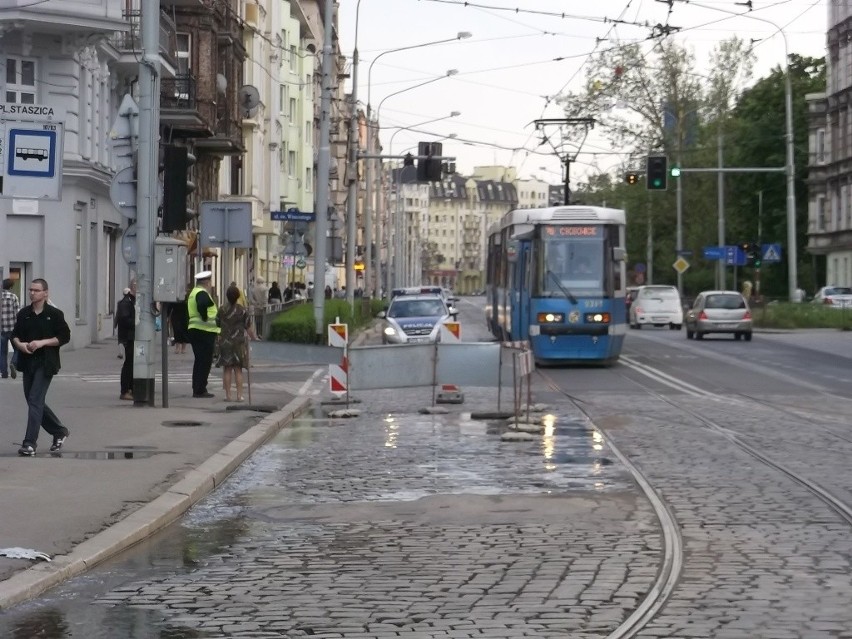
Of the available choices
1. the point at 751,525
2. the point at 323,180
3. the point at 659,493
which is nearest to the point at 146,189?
the point at 659,493

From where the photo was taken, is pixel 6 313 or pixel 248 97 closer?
pixel 6 313

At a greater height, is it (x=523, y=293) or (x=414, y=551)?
(x=523, y=293)

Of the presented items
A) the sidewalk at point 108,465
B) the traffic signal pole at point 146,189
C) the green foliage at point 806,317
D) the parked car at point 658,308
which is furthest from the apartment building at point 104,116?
the green foliage at point 806,317

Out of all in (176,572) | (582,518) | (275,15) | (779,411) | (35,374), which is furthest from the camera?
(275,15)

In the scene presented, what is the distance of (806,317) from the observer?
62.2 meters

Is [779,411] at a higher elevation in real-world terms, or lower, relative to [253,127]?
lower

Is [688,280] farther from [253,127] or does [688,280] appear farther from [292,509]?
[292,509]

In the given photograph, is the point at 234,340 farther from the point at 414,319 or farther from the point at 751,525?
the point at 414,319

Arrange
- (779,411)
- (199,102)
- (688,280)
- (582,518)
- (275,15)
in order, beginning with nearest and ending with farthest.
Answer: (582,518), (779,411), (199,102), (275,15), (688,280)

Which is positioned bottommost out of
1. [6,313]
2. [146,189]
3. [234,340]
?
[234,340]

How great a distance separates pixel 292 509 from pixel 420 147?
32.5 m

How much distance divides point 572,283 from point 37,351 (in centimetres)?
1905

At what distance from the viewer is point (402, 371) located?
75.6 ft

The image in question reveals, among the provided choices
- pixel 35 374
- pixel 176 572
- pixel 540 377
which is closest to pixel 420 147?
pixel 540 377
